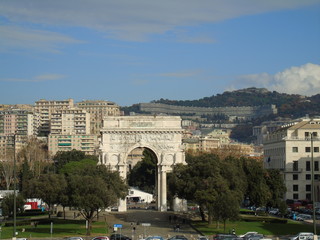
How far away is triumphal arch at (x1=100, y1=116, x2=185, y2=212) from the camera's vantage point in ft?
396

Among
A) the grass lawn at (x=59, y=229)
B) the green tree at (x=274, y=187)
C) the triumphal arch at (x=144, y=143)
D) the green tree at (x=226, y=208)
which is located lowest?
the grass lawn at (x=59, y=229)

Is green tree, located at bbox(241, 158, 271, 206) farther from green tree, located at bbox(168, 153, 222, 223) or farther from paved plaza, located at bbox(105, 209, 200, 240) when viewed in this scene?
green tree, located at bbox(168, 153, 222, 223)

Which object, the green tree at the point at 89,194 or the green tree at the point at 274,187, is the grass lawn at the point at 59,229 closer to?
the green tree at the point at 89,194

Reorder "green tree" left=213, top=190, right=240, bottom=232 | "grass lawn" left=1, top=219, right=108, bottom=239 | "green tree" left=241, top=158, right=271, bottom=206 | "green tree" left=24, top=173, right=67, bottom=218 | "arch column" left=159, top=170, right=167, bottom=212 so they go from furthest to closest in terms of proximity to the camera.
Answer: "arch column" left=159, top=170, right=167, bottom=212
"green tree" left=241, top=158, right=271, bottom=206
"green tree" left=24, top=173, right=67, bottom=218
"green tree" left=213, top=190, right=240, bottom=232
"grass lawn" left=1, top=219, right=108, bottom=239

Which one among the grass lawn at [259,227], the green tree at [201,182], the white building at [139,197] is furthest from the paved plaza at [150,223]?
the white building at [139,197]

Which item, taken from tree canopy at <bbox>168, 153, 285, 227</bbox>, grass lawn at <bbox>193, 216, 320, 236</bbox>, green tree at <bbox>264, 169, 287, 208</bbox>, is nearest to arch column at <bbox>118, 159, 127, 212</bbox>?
tree canopy at <bbox>168, 153, 285, 227</bbox>

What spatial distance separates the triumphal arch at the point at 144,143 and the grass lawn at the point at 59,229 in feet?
58.4

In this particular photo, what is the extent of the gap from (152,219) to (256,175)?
18411 millimetres

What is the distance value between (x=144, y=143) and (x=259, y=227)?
28946mm

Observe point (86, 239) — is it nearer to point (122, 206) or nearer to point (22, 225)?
point (22, 225)

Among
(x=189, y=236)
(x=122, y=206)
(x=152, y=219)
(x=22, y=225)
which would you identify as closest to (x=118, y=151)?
(x=122, y=206)

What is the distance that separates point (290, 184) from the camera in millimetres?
146625

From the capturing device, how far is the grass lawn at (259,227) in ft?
303

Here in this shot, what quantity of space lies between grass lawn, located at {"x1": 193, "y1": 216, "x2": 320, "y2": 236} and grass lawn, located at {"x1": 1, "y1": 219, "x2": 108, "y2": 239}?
11.6 meters
